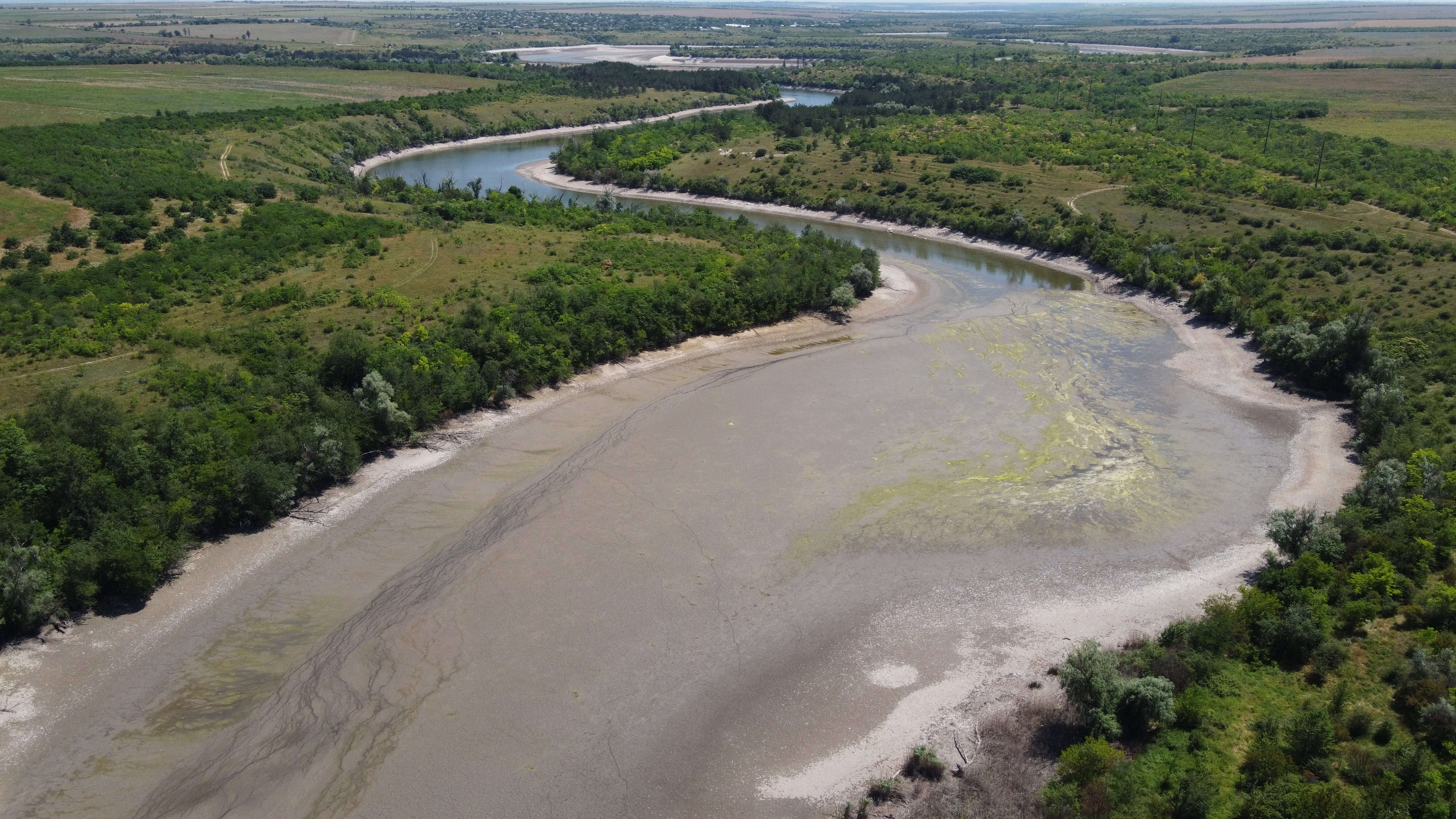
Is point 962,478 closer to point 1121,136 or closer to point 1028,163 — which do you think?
point 1028,163

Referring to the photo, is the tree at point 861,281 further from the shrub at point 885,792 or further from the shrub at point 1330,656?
the shrub at point 885,792

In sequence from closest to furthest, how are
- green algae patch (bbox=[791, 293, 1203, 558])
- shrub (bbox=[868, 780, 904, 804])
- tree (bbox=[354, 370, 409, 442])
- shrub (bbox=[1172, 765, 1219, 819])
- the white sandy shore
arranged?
shrub (bbox=[1172, 765, 1219, 819]) → shrub (bbox=[868, 780, 904, 804]) → the white sandy shore → green algae patch (bbox=[791, 293, 1203, 558]) → tree (bbox=[354, 370, 409, 442])

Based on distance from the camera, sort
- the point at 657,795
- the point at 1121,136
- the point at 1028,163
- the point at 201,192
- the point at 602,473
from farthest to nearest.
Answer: the point at 1121,136, the point at 1028,163, the point at 201,192, the point at 602,473, the point at 657,795

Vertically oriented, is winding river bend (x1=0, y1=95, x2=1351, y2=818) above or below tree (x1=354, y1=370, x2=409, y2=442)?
below

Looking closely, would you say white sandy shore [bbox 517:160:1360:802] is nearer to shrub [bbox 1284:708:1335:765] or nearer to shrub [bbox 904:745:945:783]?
shrub [bbox 904:745:945:783]

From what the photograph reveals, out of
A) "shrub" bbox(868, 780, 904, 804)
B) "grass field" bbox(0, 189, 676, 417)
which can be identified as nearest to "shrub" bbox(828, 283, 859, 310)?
"grass field" bbox(0, 189, 676, 417)

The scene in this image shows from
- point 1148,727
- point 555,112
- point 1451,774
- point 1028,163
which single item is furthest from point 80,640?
point 555,112

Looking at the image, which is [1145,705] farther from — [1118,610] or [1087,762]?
[1118,610]
